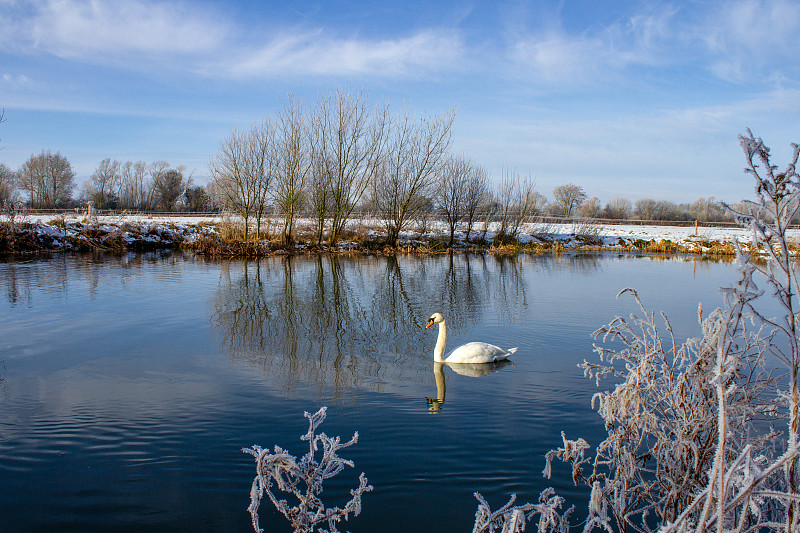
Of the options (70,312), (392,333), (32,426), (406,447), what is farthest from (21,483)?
(70,312)

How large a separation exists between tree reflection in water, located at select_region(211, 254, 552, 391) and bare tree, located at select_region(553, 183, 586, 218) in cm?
4816

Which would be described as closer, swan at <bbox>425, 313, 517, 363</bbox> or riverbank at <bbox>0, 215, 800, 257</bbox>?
swan at <bbox>425, 313, 517, 363</bbox>

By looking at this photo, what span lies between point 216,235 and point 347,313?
20.8m

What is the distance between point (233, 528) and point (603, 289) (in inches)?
544

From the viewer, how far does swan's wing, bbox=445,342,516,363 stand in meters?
7.57

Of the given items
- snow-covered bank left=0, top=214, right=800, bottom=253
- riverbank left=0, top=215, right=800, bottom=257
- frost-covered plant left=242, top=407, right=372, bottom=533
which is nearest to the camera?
frost-covered plant left=242, top=407, right=372, bottom=533

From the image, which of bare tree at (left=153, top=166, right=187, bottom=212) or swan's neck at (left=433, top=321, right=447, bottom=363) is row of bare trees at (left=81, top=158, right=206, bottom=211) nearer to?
bare tree at (left=153, top=166, right=187, bottom=212)

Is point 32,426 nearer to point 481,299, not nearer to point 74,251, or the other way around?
point 481,299

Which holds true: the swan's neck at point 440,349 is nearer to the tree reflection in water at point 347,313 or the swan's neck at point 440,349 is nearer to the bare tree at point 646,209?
the tree reflection in water at point 347,313

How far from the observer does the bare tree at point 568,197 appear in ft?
219

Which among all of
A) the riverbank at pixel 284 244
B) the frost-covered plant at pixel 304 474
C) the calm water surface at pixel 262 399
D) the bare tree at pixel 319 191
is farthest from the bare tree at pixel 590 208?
the frost-covered plant at pixel 304 474

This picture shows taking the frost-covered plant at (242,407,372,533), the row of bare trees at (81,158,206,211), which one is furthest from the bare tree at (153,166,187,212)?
the frost-covered plant at (242,407,372,533)

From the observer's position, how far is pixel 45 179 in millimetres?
58344

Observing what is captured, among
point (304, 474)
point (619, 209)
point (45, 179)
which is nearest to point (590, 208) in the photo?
point (619, 209)
